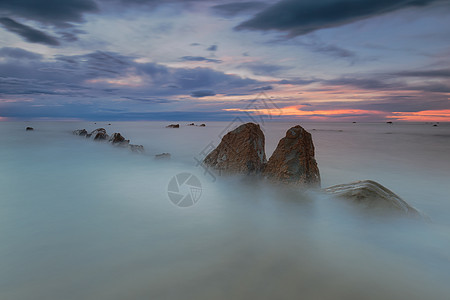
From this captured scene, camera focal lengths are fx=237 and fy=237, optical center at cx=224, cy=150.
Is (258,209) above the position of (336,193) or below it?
below

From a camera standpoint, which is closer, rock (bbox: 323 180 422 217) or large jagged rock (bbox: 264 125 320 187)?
rock (bbox: 323 180 422 217)

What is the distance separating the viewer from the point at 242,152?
8445 millimetres

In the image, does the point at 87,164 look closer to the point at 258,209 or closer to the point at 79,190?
the point at 79,190

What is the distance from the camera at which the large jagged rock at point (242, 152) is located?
8.29m

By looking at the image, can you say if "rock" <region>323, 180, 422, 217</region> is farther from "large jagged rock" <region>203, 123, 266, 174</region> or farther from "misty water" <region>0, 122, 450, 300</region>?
"large jagged rock" <region>203, 123, 266, 174</region>

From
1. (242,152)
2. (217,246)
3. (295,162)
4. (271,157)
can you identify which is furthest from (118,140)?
(217,246)

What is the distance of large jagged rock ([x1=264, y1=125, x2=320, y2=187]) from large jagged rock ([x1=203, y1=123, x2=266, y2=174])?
778 millimetres

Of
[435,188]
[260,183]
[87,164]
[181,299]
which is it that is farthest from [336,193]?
[87,164]

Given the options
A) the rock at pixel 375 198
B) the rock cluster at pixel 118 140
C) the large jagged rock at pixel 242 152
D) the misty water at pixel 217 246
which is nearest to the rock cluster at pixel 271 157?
the large jagged rock at pixel 242 152

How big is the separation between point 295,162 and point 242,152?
1.96 meters

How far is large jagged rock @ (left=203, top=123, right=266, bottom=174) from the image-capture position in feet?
27.2

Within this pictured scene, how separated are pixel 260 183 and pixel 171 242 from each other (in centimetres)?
409

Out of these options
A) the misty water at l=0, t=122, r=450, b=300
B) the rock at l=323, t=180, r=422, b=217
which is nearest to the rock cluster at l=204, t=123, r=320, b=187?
the misty water at l=0, t=122, r=450, b=300

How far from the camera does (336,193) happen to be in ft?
19.3
